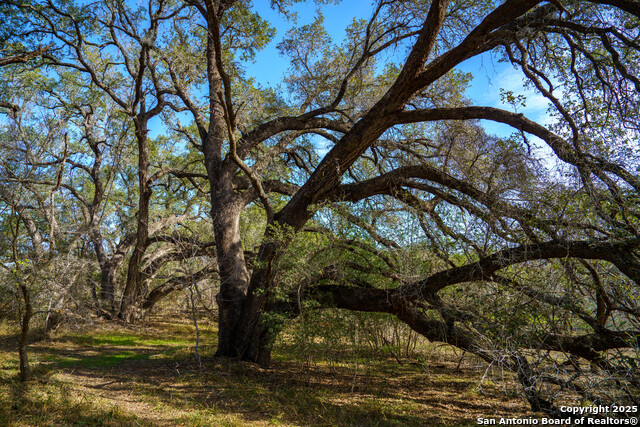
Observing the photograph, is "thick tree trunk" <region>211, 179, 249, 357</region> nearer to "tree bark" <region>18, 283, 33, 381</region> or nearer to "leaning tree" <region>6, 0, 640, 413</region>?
"leaning tree" <region>6, 0, 640, 413</region>

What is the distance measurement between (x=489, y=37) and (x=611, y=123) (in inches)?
87.2

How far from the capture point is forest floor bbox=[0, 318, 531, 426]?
4.61m

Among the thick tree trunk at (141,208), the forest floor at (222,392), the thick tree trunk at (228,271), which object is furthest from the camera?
the thick tree trunk at (141,208)

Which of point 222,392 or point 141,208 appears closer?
point 222,392

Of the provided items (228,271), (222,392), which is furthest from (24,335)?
(228,271)

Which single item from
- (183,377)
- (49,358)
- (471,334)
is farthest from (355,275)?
(49,358)

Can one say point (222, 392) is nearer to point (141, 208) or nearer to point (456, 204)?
point (456, 204)

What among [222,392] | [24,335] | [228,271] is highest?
[228,271]

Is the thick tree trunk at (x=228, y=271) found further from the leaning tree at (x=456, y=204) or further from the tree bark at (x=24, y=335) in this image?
the tree bark at (x=24, y=335)

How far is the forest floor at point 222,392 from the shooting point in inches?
182

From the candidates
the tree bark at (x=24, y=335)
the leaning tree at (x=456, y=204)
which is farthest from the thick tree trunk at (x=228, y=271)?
the tree bark at (x=24, y=335)

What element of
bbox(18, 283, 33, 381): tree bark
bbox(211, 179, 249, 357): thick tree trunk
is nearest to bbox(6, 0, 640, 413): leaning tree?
bbox(211, 179, 249, 357): thick tree trunk

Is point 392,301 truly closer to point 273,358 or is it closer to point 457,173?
point 457,173

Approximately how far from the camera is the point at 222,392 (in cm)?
596
